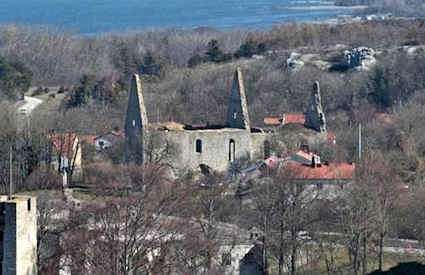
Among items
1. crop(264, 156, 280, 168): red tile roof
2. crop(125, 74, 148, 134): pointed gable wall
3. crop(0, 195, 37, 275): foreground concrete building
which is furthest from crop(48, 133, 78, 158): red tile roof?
crop(0, 195, 37, 275): foreground concrete building

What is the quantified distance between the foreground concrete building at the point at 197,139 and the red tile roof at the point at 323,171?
14.2ft

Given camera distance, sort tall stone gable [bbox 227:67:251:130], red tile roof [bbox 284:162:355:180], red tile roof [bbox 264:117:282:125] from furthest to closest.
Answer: red tile roof [bbox 264:117:282:125]
tall stone gable [bbox 227:67:251:130]
red tile roof [bbox 284:162:355:180]

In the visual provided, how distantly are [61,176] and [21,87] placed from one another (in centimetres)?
3085

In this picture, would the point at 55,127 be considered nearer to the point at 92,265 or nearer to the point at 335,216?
the point at 335,216

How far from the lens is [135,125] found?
57.2m

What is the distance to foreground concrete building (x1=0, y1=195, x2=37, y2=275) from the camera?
34250 mm

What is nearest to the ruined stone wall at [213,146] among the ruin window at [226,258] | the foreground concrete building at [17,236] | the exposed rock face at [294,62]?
the ruin window at [226,258]

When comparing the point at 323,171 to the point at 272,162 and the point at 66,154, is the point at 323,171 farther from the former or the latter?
the point at 66,154

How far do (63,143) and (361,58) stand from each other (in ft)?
96.4

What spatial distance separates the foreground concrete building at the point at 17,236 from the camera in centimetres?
3425

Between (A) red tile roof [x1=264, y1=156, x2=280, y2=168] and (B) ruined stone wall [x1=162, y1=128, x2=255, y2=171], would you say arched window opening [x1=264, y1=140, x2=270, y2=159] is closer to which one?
(B) ruined stone wall [x1=162, y1=128, x2=255, y2=171]

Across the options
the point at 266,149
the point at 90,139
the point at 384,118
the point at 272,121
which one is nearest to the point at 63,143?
the point at 90,139

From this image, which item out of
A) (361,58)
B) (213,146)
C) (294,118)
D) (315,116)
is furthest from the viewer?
(361,58)

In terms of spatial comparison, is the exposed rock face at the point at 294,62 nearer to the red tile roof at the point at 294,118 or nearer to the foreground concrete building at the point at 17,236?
the red tile roof at the point at 294,118
